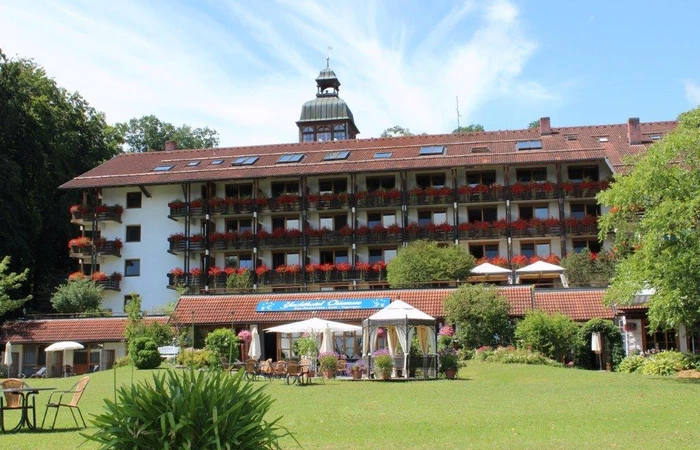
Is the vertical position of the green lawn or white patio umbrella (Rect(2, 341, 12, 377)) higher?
white patio umbrella (Rect(2, 341, 12, 377))

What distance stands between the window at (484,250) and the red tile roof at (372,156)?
4.76 metres

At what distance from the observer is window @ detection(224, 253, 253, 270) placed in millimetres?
49750

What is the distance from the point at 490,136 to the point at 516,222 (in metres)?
8.34

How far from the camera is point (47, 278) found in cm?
5434

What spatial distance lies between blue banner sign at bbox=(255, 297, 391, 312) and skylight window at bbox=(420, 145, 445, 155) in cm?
1475

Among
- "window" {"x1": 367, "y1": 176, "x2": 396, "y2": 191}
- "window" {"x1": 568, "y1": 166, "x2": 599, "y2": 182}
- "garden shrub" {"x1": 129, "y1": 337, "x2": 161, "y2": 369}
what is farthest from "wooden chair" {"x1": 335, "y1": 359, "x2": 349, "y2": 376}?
"window" {"x1": 568, "y1": 166, "x2": 599, "y2": 182}

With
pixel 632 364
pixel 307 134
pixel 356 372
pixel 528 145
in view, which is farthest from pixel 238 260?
pixel 632 364

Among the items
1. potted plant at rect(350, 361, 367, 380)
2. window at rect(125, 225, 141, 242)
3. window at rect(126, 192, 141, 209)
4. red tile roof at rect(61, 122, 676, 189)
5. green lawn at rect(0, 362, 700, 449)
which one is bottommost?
green lawn at rect(0, 362, 700, 449)

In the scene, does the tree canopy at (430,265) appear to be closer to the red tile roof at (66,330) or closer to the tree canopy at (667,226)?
the red tile roof at (66,330)

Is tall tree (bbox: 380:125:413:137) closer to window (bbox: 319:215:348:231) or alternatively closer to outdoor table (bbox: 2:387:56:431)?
window (bbox: 319:215:348:231)

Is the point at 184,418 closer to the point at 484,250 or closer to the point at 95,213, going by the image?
the point at 484,250

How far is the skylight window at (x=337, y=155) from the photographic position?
50375 mm

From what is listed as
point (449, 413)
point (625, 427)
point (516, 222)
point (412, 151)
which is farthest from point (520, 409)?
point (412, 151)

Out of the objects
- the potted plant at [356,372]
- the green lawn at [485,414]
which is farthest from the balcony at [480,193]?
the green lawn at [485,414]
